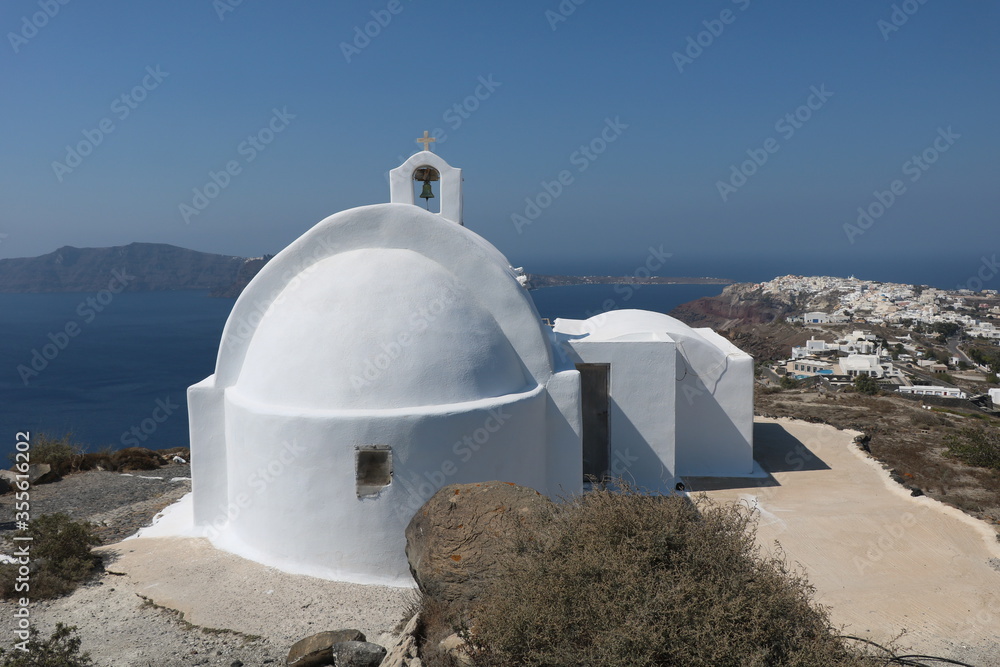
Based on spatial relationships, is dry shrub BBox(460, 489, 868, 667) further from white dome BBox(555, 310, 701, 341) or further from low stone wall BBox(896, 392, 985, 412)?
low stone wall BBox(896, 392, 985, 412)

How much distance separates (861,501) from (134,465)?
593 inches

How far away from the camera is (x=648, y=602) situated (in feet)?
13.0

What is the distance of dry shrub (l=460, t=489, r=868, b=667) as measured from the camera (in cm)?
384

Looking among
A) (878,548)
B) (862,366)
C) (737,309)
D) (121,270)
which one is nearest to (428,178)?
(878,548)

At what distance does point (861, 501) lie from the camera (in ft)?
37.4

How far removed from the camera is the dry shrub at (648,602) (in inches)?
151

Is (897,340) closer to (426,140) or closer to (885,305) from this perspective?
(885,305)

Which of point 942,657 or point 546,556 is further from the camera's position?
point 942,657

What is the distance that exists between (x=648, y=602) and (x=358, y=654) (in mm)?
3211

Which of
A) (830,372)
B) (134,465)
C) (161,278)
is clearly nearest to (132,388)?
(134,465)

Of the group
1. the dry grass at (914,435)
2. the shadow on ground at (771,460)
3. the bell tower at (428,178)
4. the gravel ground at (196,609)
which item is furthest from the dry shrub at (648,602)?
the dry grass at (914,435)

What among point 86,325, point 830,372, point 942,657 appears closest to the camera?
point 942,657

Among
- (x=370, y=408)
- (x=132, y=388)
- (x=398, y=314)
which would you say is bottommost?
(x=132, y=388)

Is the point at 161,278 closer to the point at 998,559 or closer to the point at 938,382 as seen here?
the point at 938,382
